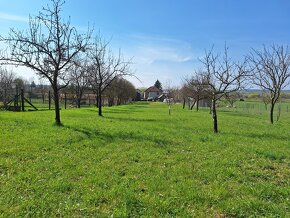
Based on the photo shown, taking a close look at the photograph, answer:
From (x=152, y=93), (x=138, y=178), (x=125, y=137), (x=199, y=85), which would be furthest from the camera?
(x=152, y=93)

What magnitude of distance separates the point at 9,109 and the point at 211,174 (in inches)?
1113

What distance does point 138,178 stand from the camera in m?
6.26

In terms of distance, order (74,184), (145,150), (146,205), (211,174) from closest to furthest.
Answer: (146,205)
(74,184)
(211,174)
(145,150)

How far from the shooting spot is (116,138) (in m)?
11.3

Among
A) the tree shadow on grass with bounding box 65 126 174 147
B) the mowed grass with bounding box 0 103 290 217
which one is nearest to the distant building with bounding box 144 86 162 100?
the tree shadow on grass with bounding box 65 126 174 147

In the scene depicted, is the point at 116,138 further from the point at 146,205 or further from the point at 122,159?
the point at 146,205

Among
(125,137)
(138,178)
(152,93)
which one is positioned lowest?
(138,178)

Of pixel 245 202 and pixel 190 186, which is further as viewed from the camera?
pixel 190 186

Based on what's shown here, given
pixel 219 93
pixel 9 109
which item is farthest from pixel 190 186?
pixel 9 109

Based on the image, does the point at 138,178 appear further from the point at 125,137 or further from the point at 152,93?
the point at 152,93

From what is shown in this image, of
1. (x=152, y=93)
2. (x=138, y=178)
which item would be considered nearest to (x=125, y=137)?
(x=138, y=178)

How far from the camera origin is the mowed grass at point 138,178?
4.74 m

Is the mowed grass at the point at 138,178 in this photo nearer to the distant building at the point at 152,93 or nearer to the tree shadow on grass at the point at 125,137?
the tree shadow on grass at the point at 125,137

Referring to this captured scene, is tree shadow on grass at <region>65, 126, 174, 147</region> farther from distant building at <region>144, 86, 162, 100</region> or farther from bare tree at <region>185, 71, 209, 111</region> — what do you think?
distant building at <region>144, 86, 162, 100</region>
